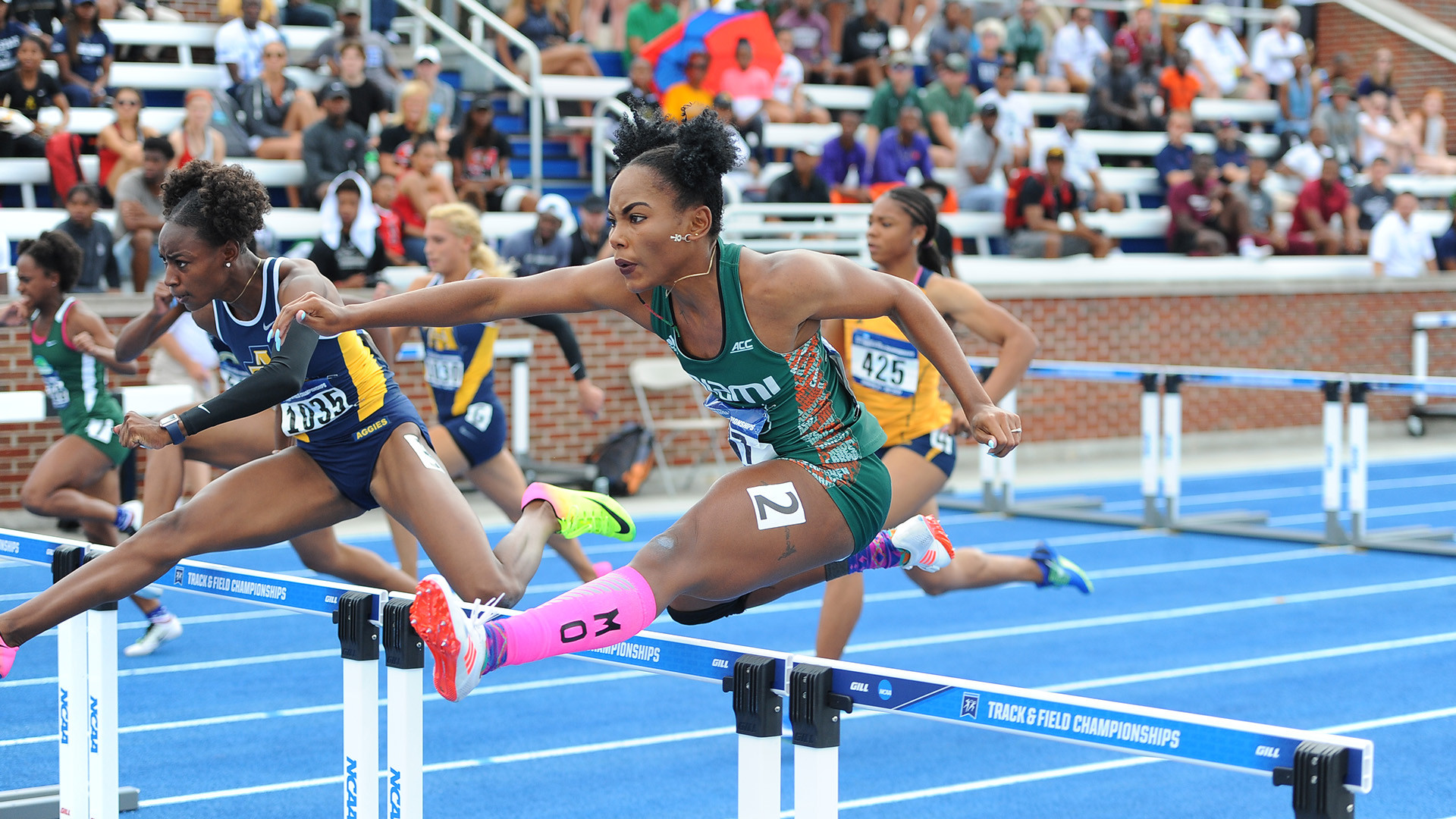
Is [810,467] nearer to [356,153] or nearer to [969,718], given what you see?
[969,718]

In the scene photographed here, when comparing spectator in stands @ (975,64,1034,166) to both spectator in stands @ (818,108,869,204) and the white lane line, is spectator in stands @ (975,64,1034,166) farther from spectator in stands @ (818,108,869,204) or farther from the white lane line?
the white lane line

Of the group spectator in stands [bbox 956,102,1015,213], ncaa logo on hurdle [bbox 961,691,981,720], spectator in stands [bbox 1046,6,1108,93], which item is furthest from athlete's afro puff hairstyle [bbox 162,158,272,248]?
spectator in stands [bbox 1046,6,1108,93]

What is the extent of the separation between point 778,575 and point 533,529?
938mm

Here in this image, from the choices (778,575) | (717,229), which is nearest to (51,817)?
(778,575)

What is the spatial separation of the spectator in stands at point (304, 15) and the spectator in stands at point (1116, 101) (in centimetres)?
960

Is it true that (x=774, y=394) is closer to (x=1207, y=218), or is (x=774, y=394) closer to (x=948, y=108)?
(x=948, y=108)

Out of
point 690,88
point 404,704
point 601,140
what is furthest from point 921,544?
point 690,88

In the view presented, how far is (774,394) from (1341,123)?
19.1 metres

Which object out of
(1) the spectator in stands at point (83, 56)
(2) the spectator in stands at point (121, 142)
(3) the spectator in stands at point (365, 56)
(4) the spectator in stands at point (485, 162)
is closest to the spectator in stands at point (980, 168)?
(4) the spectator in stands at point (485, 162)

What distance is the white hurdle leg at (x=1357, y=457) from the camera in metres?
10.7

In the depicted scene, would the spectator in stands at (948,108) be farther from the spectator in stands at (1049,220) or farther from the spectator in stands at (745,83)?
the spectator in stands at (745,83)

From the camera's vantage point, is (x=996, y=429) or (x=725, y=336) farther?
(x=725, y=336)

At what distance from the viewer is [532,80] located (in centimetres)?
1517

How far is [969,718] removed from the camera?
3004 mm
